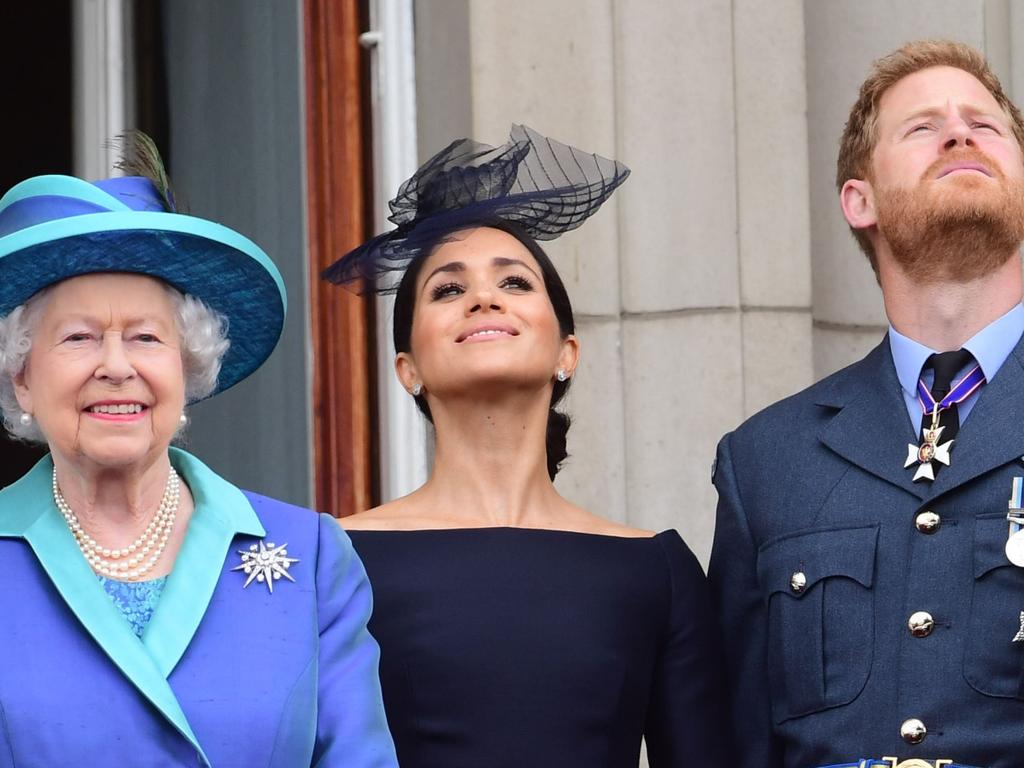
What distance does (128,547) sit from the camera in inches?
125

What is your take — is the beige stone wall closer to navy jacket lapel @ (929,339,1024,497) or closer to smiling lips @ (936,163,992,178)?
smiling lips @ (936,163,992,178)

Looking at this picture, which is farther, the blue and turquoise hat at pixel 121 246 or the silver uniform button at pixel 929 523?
the silver uniform button at pixel 929 523

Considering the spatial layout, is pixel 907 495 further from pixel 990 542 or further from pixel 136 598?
pixel 136 598

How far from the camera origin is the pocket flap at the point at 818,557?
356 cm

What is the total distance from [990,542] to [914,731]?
342 mm

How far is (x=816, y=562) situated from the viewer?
11.8ft

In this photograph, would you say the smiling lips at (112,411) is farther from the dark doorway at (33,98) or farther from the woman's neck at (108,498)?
the dark doorway at (33,98)

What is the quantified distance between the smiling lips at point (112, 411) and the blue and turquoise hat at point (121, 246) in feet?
0.69

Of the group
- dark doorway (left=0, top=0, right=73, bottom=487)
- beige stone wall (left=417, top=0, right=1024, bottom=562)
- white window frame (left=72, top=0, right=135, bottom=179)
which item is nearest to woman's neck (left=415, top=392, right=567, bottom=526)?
beige stone wall (left=417, top=0, right=1024, bottom=562)

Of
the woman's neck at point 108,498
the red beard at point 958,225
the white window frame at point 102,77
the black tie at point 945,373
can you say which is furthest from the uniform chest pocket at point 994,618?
the white window frame at point 102,77

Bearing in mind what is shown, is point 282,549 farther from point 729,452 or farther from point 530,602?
point 729,452

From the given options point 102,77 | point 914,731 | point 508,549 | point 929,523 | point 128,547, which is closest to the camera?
point 128,547

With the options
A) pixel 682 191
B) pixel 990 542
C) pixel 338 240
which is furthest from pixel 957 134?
pixel 338 240

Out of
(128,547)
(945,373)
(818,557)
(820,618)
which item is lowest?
(820,618)
